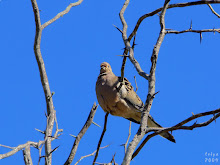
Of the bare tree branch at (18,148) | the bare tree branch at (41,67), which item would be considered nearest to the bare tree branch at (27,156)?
the bare tree branch at (18,148)

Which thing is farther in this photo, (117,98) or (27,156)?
(117,98)

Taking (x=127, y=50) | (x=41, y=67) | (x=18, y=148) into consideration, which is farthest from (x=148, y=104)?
(x=41, y=67)

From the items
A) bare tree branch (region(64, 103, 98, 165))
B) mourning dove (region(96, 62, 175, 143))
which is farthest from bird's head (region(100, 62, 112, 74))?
bare tree branch (region(64, 103, 98, 165))

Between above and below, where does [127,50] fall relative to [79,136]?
above

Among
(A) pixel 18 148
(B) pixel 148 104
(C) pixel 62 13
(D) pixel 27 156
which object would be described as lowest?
(D) pixel 27 156

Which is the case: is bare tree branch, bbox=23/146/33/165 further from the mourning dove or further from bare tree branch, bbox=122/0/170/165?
the mourning dove

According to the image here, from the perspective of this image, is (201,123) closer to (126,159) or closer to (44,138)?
(126,159)

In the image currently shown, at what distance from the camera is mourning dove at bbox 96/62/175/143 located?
6.38 meters

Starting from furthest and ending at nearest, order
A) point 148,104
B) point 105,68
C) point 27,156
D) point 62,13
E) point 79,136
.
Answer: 1. point 105,68
2. point 62,13
3. point 79,136
4. point 27,156
5. point 148,104

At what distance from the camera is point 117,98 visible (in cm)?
641

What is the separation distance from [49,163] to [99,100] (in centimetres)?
159

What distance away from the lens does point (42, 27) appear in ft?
19.2

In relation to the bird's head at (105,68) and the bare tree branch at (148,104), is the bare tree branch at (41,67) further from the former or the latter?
the bare tree branch at (148,104)

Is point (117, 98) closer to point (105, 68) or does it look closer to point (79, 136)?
point (105, 68)
